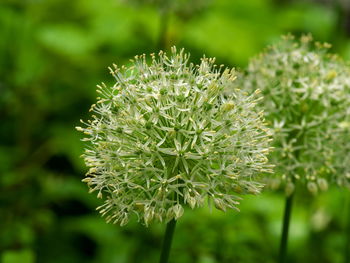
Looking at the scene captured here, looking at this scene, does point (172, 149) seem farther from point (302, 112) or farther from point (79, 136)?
point (79, 136)

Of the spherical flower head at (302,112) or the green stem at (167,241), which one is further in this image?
the spherical flower head at (302,112)

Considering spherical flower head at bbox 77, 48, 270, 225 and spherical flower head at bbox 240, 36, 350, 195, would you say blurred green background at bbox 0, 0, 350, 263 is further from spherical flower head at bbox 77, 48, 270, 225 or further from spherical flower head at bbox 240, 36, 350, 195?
spherical flower head at bbox 77, 48, 270, 225

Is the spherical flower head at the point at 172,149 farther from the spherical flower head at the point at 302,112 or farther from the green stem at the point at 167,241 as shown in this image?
the spherical flower head at the point at 302,112

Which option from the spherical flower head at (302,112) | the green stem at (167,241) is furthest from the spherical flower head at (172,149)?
the spherical flower head at (302,112)

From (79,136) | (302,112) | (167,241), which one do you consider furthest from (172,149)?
(79,136)

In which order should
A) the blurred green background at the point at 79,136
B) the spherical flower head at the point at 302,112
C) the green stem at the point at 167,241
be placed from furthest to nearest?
the blurred green background at the point at 79,136 < the spherical flower head at the point at 302,112 < the green stem at the point at 167,241
